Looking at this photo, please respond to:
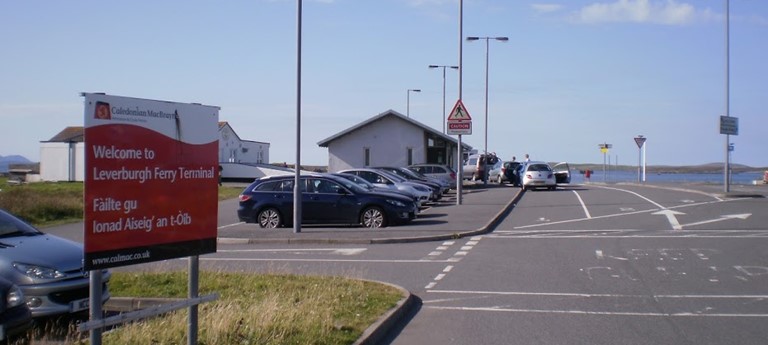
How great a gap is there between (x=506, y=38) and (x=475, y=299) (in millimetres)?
35808

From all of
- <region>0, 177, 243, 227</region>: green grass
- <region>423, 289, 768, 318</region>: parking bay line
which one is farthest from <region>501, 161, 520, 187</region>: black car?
<region>423, 289, 768, 318</region>: parking bay line

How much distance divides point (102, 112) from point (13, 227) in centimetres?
610

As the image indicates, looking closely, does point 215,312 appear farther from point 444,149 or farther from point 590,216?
point 444,149

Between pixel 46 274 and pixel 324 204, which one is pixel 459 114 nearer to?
pixel 324 204

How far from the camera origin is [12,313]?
7.54 metres

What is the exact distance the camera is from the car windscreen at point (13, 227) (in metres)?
10.7

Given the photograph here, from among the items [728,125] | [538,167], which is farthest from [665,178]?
[728,125]

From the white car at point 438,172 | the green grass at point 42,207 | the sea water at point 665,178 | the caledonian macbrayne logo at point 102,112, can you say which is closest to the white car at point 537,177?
the white car at point 438,172

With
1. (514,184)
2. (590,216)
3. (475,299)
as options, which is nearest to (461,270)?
(475,299)

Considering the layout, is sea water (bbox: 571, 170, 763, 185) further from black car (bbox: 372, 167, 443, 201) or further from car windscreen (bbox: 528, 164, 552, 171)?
black car (bbox: 372, 167, 443, 201)

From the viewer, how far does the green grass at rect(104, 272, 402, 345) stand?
25.9ft

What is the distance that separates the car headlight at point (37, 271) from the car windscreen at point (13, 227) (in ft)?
4.47

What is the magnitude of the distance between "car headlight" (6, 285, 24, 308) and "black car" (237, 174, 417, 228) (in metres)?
15.4

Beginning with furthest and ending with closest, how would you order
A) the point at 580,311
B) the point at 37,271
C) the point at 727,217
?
1. the point at 727,217
2. the point at 580,311
3. the point at 37,271
